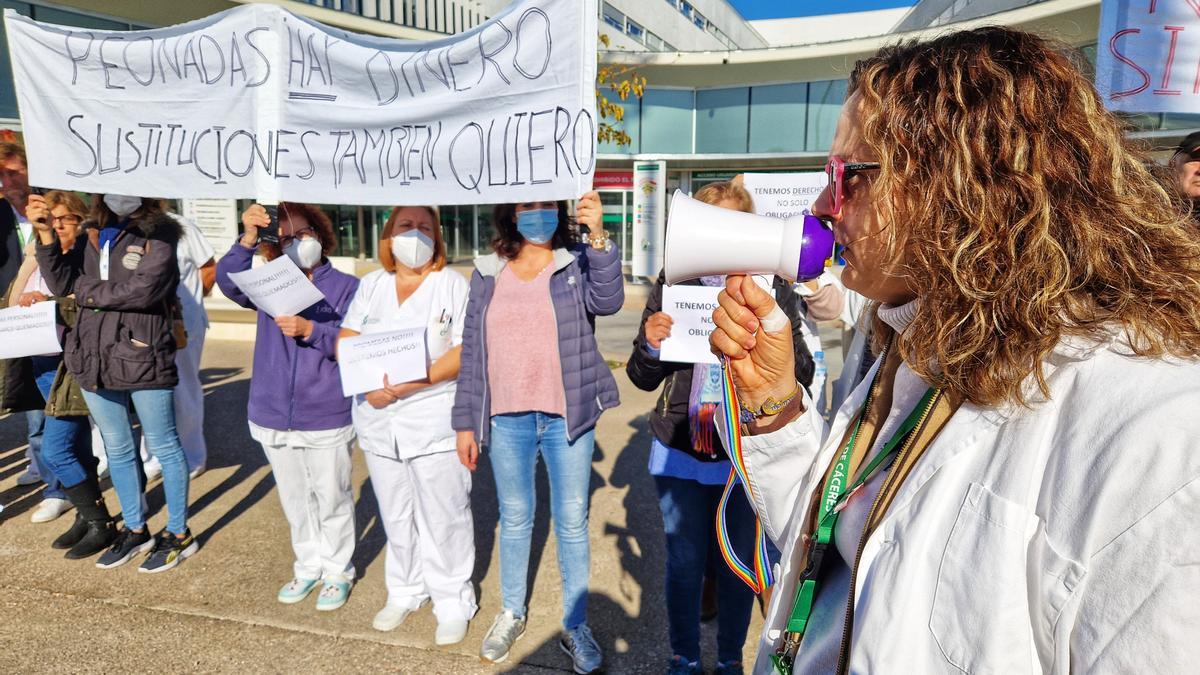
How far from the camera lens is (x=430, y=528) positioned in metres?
3.33

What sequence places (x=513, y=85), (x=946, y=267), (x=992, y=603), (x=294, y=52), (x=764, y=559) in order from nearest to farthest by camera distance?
(x=992, y=603) → (x=946, y=267) → (x=764, y=559) → (x=513, y=85) → (x=294, y=52)

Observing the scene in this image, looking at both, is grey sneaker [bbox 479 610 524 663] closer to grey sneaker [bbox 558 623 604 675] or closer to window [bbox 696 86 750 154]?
grey sneaker [bbox 558 623 604 675]

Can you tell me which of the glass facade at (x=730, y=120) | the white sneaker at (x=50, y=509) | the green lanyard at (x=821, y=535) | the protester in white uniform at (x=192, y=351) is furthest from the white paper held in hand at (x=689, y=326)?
the glass facade at (x=730, y=120)

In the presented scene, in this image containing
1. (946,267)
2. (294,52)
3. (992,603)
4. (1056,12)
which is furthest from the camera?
(1056,12)

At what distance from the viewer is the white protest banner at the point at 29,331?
3.84 meters

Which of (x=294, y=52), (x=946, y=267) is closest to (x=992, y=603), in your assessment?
(x=946, y=267)

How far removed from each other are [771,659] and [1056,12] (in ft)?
61.9

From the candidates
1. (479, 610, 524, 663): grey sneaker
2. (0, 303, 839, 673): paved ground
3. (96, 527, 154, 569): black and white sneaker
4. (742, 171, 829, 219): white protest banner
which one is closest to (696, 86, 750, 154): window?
(742, 171, 829, 219): white protest banner

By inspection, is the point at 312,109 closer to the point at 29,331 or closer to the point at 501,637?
the point at 29,331

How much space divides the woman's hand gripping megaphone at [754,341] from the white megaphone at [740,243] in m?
0.05

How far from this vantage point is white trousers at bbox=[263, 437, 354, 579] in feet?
11.6

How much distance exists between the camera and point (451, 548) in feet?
11.0

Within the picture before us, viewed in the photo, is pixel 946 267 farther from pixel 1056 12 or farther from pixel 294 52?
pixel 1056 12

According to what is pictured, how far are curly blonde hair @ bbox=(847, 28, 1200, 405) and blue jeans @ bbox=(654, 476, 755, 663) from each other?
180 cm
